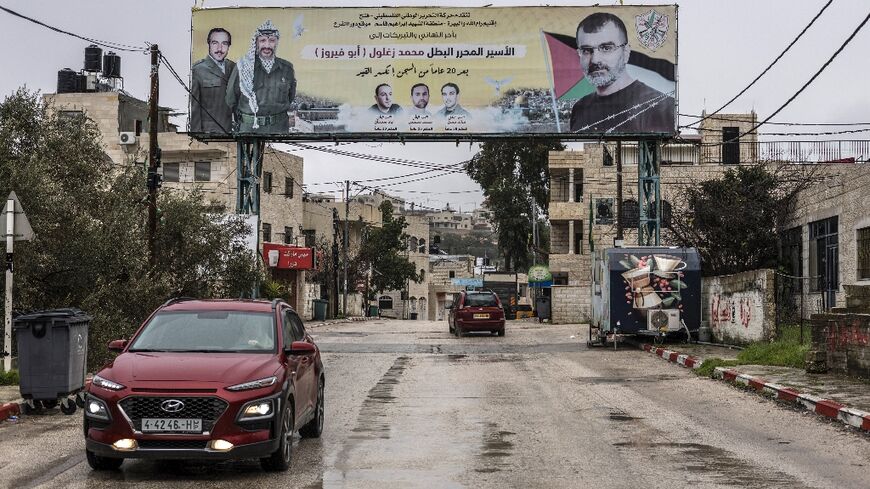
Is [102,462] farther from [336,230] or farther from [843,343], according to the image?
[336,230]

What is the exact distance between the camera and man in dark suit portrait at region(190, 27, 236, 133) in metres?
37.0

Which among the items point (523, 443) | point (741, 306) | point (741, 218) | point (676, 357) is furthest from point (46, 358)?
point (741, 218)

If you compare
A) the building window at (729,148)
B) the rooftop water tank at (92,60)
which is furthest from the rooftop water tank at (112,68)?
the building window at (729,148)

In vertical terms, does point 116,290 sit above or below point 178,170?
below

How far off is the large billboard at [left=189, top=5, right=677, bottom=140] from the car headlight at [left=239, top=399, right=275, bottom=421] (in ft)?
89.8

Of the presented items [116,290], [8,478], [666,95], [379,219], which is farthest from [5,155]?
[379,219]

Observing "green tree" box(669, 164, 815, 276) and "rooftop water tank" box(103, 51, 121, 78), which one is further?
"rooftop water tank" box(103, 51, 121, 78)

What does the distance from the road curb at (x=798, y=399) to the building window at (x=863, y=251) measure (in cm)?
570

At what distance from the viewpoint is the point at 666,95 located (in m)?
36.4

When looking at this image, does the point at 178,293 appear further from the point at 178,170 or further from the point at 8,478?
the point at 178,170

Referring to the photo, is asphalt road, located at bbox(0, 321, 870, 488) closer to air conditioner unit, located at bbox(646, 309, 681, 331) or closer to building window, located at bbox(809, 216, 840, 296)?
air conditioner unit, located at bbox(646, 309, 681, 331)

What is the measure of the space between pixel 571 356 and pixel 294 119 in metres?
14.7

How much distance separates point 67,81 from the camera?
206 ft

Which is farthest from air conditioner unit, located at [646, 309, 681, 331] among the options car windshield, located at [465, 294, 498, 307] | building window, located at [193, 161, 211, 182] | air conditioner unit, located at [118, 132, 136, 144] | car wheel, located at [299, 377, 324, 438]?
building window, located at [193, 161, 211, 182]
